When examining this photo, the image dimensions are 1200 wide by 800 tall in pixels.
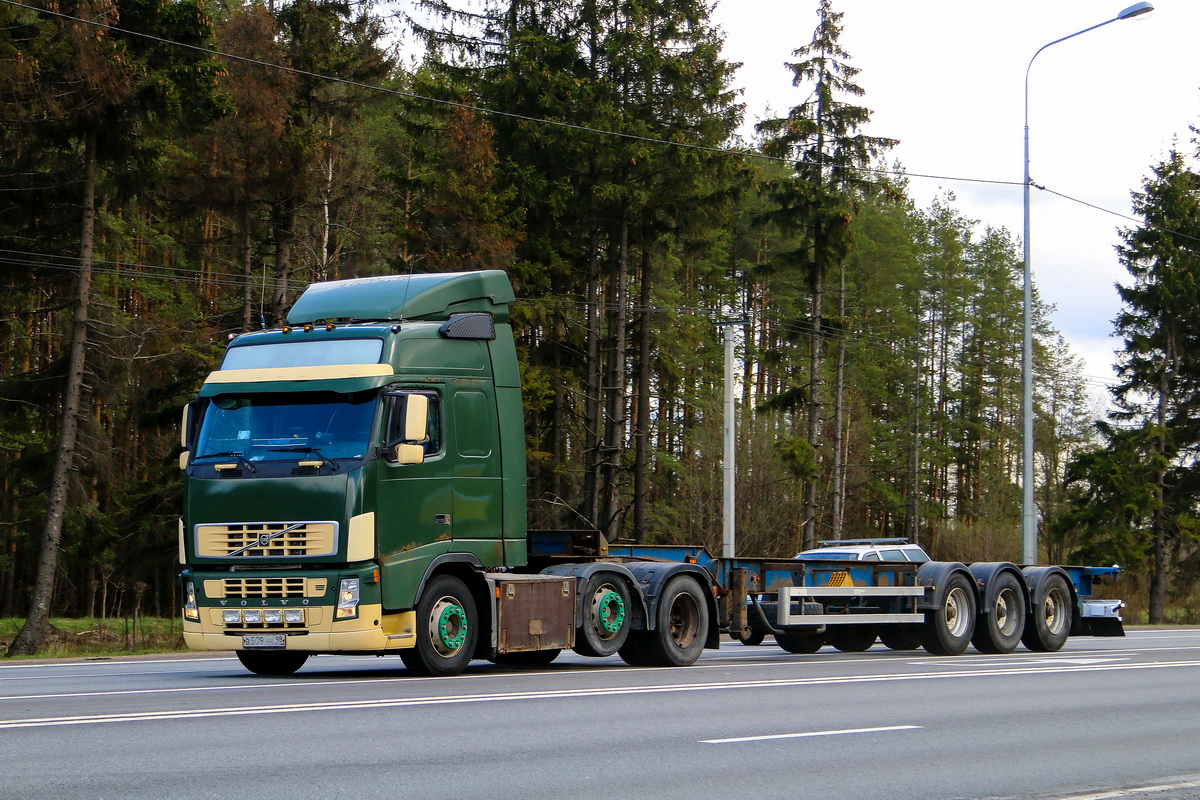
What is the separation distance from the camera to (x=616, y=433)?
38.8 m

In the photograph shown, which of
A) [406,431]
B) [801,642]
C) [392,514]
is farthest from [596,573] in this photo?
[801,642]

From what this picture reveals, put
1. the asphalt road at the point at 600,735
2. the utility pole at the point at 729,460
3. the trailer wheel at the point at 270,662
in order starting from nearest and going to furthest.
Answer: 1. the asphalt road at the point at 600,735
2. the trailer wheel at the point at 270,662
3. the utility pole at the point at 729,460

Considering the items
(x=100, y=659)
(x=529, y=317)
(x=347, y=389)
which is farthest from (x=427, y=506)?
(x=529, y=317)

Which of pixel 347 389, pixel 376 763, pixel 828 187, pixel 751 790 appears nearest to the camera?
pixel 751 790

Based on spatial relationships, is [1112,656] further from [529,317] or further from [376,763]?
[529,317]

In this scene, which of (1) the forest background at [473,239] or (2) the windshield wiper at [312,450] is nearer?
(2) the windshield wiper at [312,450]

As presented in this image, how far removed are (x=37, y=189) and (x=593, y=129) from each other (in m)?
14.6

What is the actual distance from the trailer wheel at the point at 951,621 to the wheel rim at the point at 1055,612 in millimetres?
1873

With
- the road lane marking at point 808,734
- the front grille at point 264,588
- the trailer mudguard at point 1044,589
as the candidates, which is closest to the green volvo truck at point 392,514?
the front grille at point 264,588

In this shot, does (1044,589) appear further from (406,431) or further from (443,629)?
(406,431)

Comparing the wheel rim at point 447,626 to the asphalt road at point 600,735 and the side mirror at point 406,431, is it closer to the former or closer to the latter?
the asphalt road at point 600,735

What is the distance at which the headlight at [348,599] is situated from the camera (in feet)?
43.9

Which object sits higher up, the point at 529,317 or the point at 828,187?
the point at 828,187

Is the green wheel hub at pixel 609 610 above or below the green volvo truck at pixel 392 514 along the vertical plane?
below
